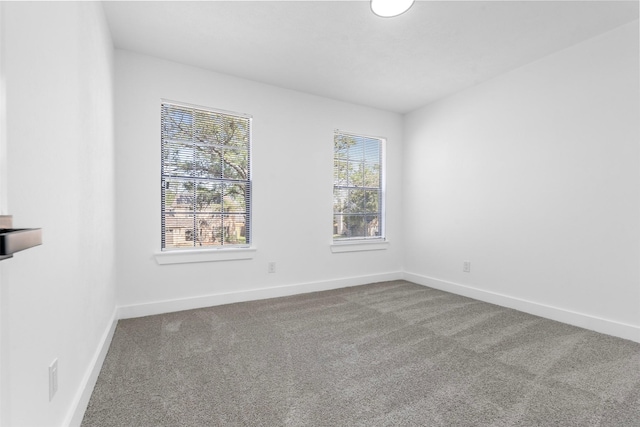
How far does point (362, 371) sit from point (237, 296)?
1885 mm

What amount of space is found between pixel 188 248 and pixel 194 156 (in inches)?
38.9

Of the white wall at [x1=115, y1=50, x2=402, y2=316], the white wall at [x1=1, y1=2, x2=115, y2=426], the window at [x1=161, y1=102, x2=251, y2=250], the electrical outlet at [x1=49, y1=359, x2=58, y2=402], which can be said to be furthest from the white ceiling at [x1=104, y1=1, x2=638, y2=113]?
the electrical outlet at [x1=49, y1=359, x2=58, y2=402]

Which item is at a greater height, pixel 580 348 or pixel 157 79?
pixel 157 79

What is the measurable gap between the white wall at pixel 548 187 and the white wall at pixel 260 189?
36.7 inches

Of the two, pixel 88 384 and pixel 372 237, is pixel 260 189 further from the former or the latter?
pixel 88 384

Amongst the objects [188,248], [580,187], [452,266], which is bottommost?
[452,266]

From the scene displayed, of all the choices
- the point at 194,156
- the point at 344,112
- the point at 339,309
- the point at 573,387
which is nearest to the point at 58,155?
the point at 194,156

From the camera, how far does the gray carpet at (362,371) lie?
1.54 metres

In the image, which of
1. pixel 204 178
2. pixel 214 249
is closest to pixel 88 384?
pixel 214 249

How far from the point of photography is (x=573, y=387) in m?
1.78

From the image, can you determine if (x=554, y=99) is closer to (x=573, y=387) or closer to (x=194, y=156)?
(x=573, y=387)

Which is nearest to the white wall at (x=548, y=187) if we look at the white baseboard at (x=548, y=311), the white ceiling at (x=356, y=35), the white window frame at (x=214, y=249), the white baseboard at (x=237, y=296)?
the white baseboard at (x=548, y=311)

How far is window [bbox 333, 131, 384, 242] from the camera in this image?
13.8ft

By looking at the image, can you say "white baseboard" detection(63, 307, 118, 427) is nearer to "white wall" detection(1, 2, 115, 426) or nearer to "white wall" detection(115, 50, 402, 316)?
"white wall" detection(1, 2, 115, 426)
